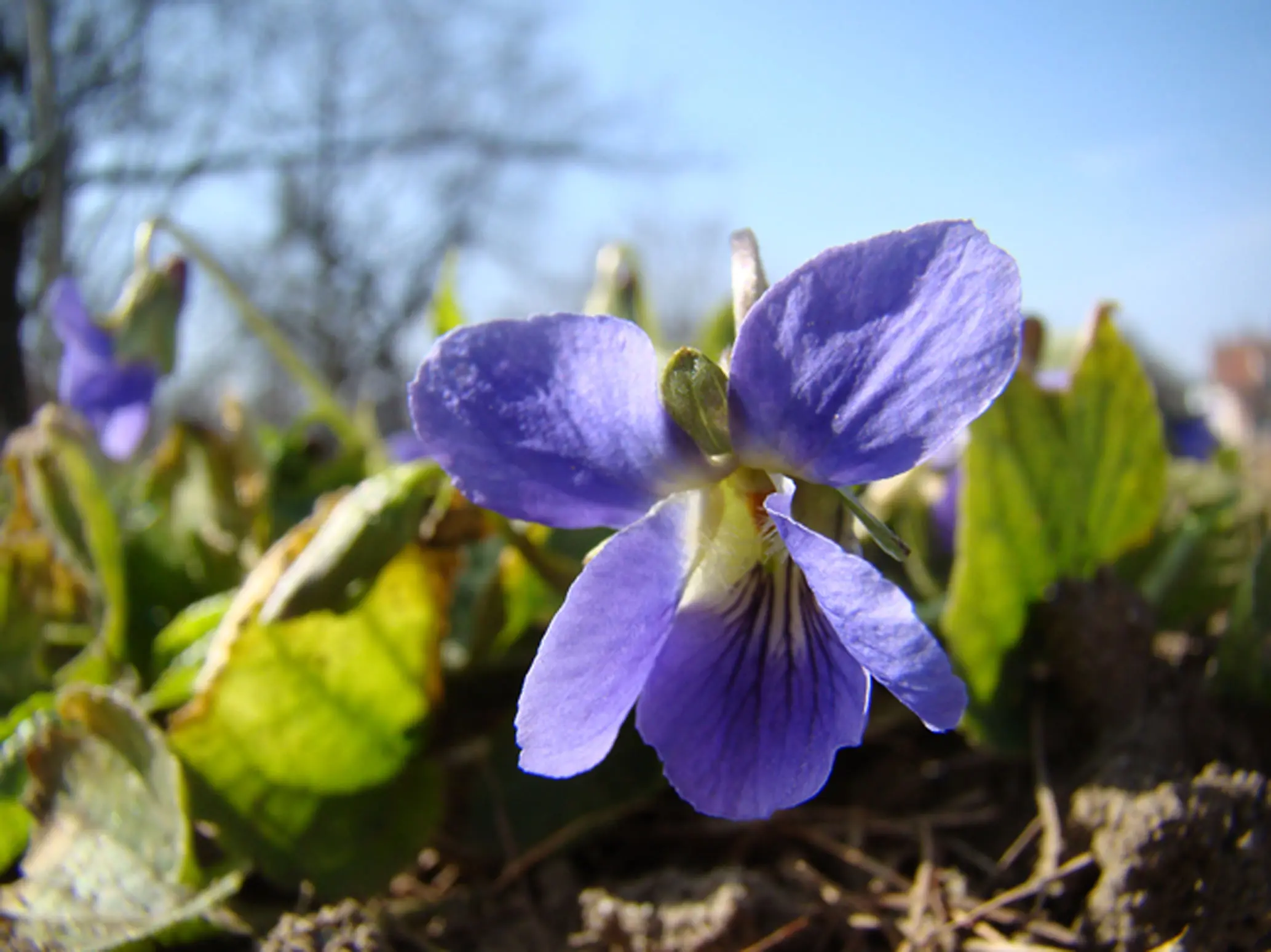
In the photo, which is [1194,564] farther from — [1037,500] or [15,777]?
[15,777]

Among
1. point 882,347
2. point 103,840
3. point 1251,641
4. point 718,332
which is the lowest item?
point 103,840

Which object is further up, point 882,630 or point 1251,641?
point 882,630

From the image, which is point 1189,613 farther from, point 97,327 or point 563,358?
point 97,327

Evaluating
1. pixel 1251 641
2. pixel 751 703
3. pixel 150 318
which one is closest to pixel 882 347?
pixel 751 703

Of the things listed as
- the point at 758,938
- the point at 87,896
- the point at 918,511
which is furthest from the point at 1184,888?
the point at 87,896

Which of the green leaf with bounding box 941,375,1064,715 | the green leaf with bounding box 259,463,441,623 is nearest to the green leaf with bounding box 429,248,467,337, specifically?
the green leaf with bounding box 259,463,441,623

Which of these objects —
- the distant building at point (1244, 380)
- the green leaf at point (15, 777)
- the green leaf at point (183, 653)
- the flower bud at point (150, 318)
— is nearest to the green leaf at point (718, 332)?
the green leaf at point (183, 653)
